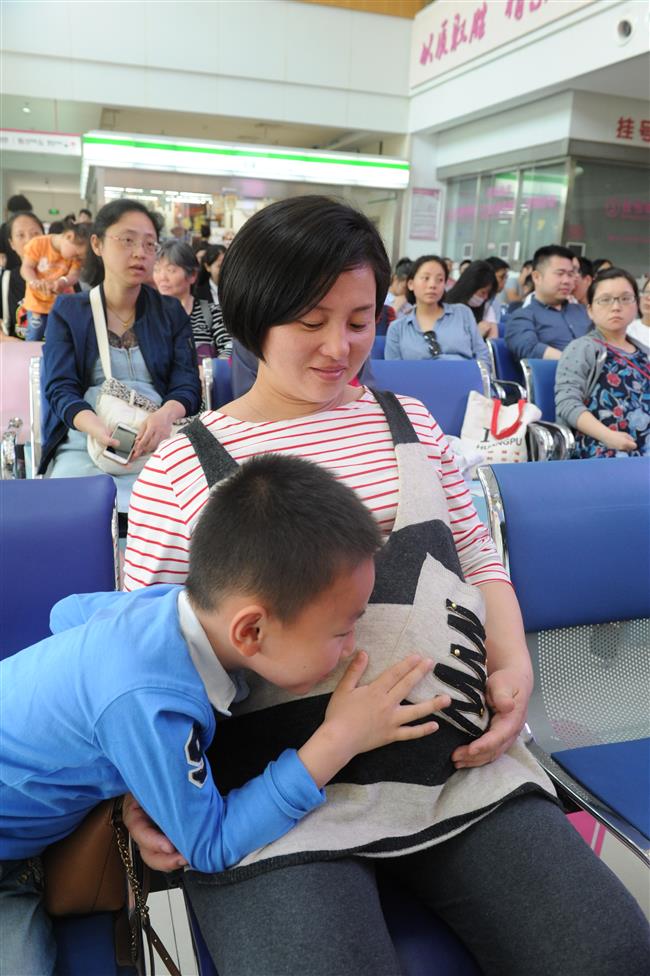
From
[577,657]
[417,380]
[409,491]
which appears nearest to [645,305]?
[417,380]

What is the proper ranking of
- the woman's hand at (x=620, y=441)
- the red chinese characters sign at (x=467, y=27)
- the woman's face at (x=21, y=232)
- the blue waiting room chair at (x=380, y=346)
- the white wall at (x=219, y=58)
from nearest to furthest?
the woman's hand at (x=620, y=441) → the blue waiting room chair at (x=380, y=346) → the woman's face at (x=21, y=232) → the red chinese characters sign at (x=467, y=27) → the white wall at (x=219, y=58)

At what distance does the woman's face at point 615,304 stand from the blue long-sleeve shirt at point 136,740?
2.68 meters

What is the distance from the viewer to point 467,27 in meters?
9.19

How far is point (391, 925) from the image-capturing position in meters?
0.94

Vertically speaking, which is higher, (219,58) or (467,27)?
(467,27)

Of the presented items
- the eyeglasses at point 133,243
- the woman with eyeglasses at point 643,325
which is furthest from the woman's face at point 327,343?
the woman with eyeglasses at point 643,325

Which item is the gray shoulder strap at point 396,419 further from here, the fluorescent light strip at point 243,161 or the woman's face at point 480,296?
the fluorescent light strip at point 243,161

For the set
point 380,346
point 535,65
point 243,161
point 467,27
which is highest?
point 467,27

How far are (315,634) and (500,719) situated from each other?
359mm

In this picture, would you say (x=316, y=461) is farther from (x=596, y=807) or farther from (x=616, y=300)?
(x=616, y=300)

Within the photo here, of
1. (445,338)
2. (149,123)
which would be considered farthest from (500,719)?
(149,123)

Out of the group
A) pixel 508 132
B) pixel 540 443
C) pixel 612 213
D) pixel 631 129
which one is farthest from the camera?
pixel 508 132

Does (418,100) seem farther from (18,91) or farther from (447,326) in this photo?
(447,326)

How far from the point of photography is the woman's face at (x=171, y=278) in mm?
4059
